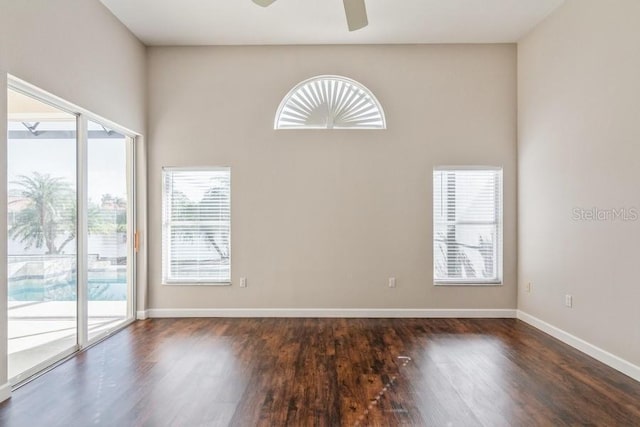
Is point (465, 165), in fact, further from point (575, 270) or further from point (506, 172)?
point (575, 270)

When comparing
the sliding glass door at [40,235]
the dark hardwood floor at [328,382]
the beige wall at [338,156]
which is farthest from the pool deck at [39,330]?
the beige wall at [338,156]

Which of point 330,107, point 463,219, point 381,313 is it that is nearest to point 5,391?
point 381,313

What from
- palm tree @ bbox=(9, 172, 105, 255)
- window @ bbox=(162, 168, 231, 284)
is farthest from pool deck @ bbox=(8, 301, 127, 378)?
window @ bbox=(162, 168, 231, 284)

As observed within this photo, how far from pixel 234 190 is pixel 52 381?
263 cm

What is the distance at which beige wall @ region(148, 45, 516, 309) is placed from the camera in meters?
4.74

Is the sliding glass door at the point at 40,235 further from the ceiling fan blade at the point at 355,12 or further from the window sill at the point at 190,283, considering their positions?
the ceiling fan blade at the point at 355,12

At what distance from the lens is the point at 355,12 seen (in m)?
2.86

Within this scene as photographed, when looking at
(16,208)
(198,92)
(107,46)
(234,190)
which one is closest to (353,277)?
(234,190)

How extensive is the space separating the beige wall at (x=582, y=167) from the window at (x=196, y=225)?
12.1 ft

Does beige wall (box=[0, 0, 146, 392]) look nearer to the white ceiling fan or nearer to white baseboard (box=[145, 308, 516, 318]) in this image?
the white ceiling fan

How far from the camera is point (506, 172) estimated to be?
4.74m

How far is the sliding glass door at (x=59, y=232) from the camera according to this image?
292cm

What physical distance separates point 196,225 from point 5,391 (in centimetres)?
252

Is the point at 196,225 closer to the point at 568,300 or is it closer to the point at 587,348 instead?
the point at 568,300
